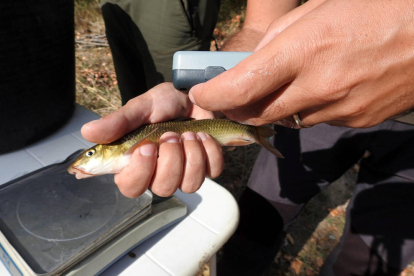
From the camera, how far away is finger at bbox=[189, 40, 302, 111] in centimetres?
104

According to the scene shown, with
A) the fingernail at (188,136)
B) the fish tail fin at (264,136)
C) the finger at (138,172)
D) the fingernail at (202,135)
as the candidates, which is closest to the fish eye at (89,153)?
the finger at (138,172)

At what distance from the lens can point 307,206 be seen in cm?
409

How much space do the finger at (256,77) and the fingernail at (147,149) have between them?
0.50 m

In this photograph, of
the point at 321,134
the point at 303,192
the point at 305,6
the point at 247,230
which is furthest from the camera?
the point at 247,230

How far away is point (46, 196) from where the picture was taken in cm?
158

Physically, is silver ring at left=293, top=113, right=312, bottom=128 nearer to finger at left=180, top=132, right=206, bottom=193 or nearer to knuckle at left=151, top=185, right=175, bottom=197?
Result: finger at left=180, top=132, right=206, bottom=193

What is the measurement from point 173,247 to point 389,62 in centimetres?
141

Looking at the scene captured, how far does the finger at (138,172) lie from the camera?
146cm

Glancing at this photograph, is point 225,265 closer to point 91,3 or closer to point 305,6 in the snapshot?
point 305,6

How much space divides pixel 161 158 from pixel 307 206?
3.24 metres

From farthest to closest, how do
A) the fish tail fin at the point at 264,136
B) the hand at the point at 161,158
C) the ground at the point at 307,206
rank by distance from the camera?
1. the ground at the point at 307,206
2. the fish tail fin at the point at 264,136
3. the hand at the point at 161,158

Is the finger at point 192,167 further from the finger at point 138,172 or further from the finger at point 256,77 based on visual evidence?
the finger at point 256,77

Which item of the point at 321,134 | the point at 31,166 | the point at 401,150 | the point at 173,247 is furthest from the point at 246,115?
the point at 31,166

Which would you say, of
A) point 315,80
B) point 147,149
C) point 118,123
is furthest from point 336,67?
point 118,123
